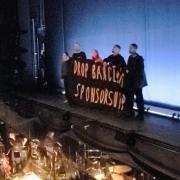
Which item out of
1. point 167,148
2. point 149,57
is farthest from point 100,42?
point 167,148

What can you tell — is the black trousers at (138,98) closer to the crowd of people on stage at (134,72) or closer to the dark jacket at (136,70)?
the crowd of people on stage at (134,72)

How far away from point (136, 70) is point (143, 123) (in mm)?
951

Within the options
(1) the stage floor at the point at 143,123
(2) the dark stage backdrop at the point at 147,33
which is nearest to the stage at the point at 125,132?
(1) the stage floor at the point at 143,123

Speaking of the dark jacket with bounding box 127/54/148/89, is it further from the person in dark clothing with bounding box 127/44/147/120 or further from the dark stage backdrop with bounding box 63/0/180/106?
the dark stage backdrop with bounding box 63/0/180/106

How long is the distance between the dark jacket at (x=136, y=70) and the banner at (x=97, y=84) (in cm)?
17

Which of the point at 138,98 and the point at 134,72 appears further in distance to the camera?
the point at 138,98

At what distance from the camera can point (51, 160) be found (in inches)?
329

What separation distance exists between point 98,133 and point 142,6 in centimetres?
301

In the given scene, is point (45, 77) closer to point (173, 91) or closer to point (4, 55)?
point (4, 55)

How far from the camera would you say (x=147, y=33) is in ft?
31.1

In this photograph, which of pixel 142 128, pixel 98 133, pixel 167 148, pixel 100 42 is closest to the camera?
pixel 167 148

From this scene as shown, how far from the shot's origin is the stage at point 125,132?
6.54m

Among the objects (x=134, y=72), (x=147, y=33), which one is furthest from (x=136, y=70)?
(x=147, y=33)

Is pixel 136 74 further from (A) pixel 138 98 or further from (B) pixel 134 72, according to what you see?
(A) pixel 138 98
